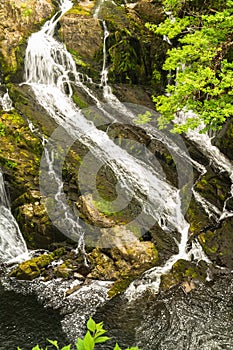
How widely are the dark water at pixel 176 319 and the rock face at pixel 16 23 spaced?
10.5m

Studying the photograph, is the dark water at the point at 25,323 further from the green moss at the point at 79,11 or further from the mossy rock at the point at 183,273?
the green moss at the point at 79,11

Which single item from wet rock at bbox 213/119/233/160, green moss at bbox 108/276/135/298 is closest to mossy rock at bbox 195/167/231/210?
wet rock at bbox 213/119/233/160

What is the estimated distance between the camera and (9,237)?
11523mm

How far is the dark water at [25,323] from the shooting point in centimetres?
766

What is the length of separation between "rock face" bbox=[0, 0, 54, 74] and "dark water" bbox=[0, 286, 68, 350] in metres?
9.36

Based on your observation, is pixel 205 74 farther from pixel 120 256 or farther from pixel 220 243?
pixel 120 256

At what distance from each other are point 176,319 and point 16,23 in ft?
44.2

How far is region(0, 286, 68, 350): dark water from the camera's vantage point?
7656 mm

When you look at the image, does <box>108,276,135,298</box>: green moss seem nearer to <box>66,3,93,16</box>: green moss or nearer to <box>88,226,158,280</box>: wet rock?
<box>88,226,158,280</box>: wet rock

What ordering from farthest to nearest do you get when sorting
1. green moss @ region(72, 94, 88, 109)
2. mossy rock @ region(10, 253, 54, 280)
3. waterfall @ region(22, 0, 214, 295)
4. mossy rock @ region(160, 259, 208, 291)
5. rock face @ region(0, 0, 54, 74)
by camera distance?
rock face @ region(0, 0, 54, 74)
green moss @ region(72, 94, 88, 109)
waterfall @ region(22, 0, 214, 295)
mossy rock @ region(10, 253, 54, 280)
mossy rock @ region(160, 259, 208, 291)

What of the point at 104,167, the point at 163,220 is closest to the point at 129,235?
the point at 163,220

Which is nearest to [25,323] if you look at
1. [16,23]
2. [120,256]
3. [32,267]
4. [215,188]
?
[32,267]

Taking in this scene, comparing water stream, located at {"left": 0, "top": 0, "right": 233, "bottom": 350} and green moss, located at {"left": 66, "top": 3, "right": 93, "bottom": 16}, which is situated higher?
green moss, located at {"left": 66, "top": 3, "right": 93, "bottom": 16}

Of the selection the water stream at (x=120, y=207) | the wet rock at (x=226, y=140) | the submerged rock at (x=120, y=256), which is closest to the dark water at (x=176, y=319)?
the water stream at (x=120, y=207)
